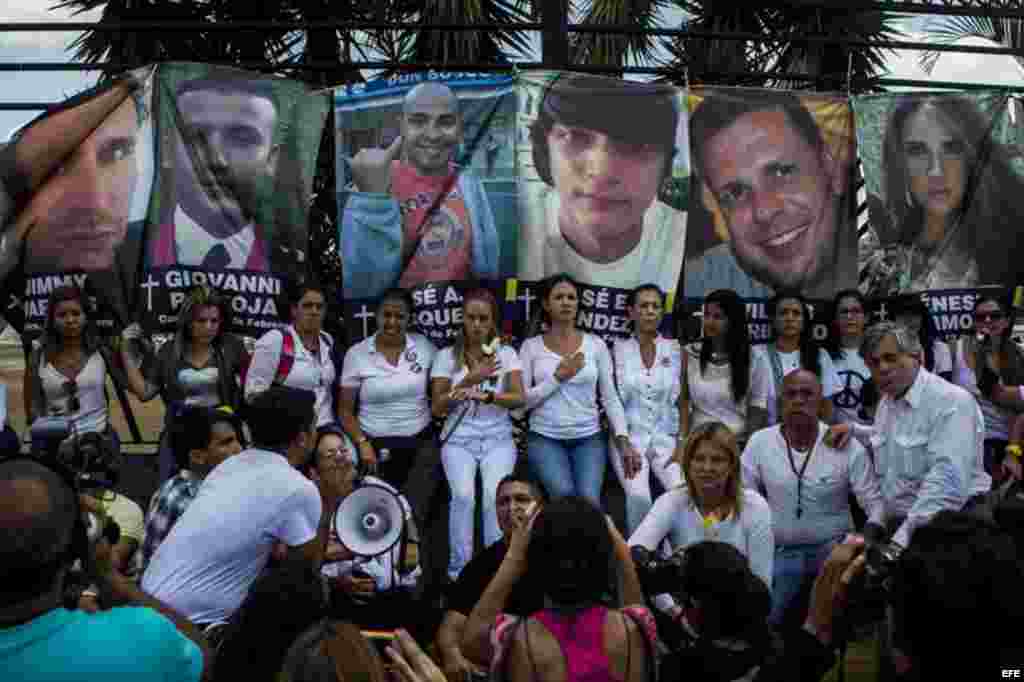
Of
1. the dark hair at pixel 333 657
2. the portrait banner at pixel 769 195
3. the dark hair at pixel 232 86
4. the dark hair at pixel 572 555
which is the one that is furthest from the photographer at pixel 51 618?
the portrait banner at pixel 769 195

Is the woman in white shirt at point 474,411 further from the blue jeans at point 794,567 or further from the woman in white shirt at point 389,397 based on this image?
the blue jeans at point 794,567

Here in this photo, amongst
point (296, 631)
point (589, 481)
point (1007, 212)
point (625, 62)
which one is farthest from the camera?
point (625, 62)

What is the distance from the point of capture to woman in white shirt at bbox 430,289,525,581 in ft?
18.1

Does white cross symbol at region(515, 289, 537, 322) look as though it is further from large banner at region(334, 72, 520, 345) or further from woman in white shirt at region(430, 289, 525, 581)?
woman in white shirt at region(430, 289, 525, 581)

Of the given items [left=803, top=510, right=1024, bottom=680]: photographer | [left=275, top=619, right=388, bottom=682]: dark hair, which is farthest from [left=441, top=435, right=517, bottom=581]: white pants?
[left=803, top=510, right=1024, bottom=680]: photographer

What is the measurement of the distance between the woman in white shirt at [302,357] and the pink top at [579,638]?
3145 mm

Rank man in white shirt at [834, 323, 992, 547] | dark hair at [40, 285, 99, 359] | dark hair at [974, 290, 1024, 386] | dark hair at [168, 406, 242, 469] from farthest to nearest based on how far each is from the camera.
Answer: dark hair at [974, 290, 1024, 386] < dark hair at [40, 285, 99, 359] < man in white shirt at [834, 323, 992, 547] < dark hair at [168, 406, 242, 469]

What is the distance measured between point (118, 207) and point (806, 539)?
400 centimetres

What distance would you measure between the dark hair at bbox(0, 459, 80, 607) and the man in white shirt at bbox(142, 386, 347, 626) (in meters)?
1.45

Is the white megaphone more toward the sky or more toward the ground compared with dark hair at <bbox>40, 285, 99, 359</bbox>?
more toward the ground

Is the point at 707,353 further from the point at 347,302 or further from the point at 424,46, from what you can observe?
the point at 424,46

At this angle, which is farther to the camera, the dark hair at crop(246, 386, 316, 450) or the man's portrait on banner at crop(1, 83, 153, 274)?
the man's portrait on banner at crop(1, 83, 153, 274)

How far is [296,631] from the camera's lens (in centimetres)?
255

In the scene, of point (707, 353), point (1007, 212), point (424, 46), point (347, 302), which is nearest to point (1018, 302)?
point (1007, 212)
